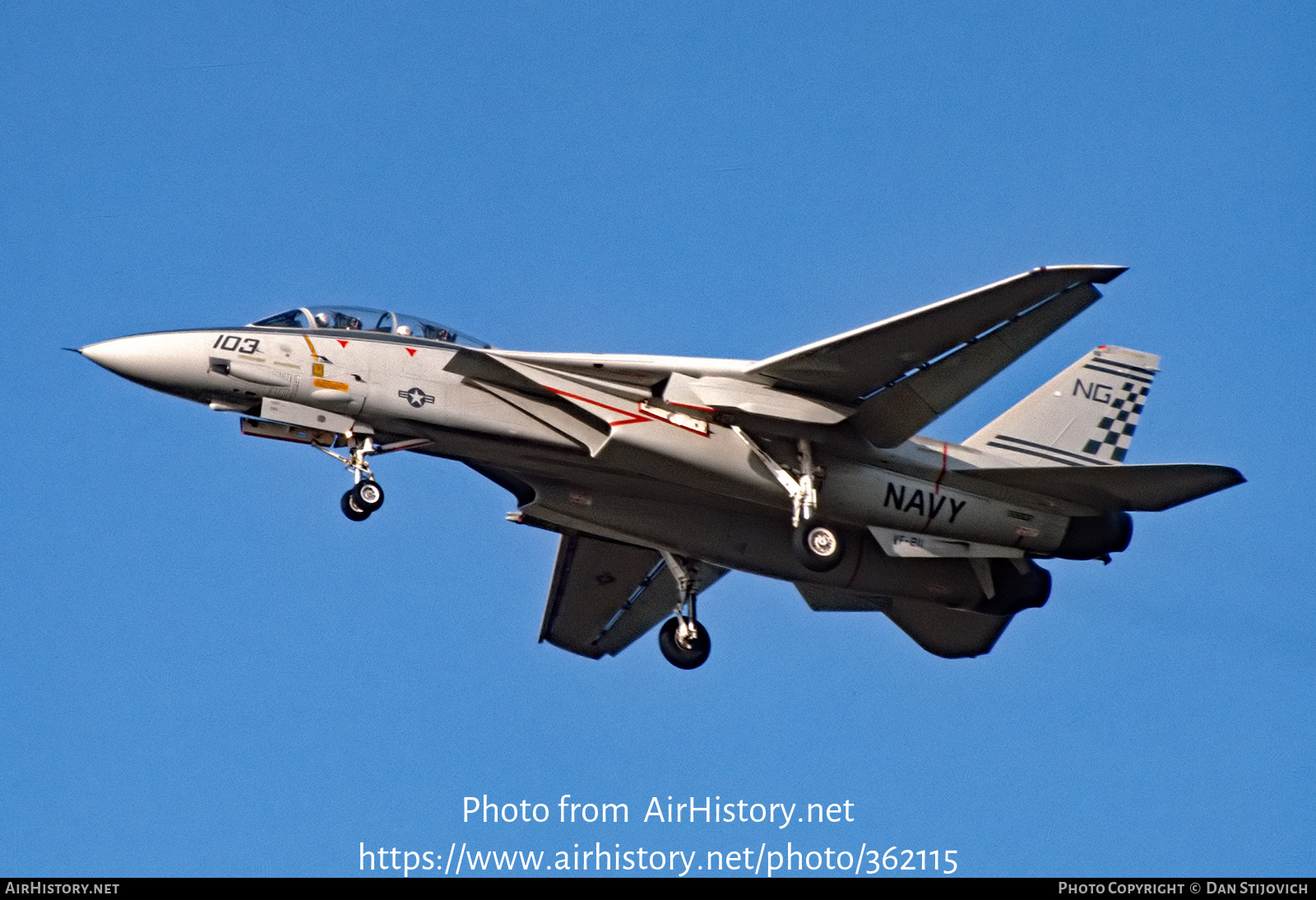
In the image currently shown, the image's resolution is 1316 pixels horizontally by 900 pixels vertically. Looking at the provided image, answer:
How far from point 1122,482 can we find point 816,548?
3834 millimetres

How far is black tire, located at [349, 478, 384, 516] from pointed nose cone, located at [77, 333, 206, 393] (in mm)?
2171

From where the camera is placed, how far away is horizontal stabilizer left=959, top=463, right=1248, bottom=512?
68.2ft

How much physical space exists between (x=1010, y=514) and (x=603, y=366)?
5.61 metres

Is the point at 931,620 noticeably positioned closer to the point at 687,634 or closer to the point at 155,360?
the point at 687,634

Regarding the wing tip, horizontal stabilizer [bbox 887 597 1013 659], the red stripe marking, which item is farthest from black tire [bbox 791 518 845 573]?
the wing tip

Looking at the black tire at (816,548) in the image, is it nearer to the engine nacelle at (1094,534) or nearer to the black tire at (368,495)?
the engine nacelle at (1094,534)

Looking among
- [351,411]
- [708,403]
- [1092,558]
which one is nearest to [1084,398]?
[1092,558]

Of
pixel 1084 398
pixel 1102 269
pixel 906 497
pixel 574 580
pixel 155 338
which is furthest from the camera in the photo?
pixel 574 580

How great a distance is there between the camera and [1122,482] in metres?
21.2

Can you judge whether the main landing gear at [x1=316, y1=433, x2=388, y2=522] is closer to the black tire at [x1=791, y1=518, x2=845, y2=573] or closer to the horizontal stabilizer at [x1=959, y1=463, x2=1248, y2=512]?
the black tire at [x1=791, y1=518, x2=845, y2=573]

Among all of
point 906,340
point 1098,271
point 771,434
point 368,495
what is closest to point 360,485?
point 368,495

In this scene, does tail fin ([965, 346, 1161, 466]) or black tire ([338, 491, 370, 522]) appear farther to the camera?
tail fin ([965, 346, 1161, 466])

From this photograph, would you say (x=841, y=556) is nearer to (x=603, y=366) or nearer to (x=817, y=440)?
(x=817, y=440)
